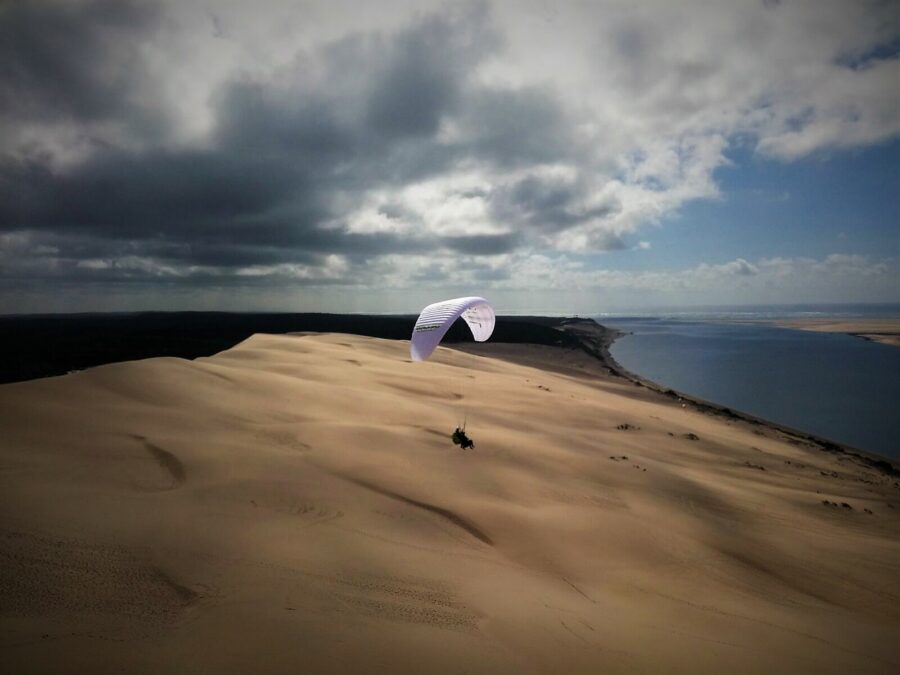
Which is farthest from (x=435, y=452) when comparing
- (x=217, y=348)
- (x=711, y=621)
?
(x=217, y=348)

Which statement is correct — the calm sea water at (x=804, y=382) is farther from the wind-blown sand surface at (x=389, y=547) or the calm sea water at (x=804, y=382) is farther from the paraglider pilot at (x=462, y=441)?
the paraglider pilot at (x=462, y=441)

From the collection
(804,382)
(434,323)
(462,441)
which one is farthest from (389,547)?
(804,382)

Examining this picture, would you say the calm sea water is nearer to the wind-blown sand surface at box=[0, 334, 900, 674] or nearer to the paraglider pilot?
the wind-blown sand surface at box=[0, 334, 900, 674]

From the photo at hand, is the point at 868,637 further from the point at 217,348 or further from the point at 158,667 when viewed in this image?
the point at 217,348

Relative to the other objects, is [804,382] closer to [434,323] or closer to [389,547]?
[434,323]

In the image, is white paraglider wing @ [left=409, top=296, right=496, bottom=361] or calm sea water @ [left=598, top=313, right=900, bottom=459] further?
calm sea water @ [left=598, top=313, right=900, bottom=459]

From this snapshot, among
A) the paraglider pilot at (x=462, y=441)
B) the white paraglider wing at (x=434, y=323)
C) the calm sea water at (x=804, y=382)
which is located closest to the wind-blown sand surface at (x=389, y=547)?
the paraglider pilot at (x=462, y=441)

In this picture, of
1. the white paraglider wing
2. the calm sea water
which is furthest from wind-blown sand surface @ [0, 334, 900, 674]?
the calm sea water
